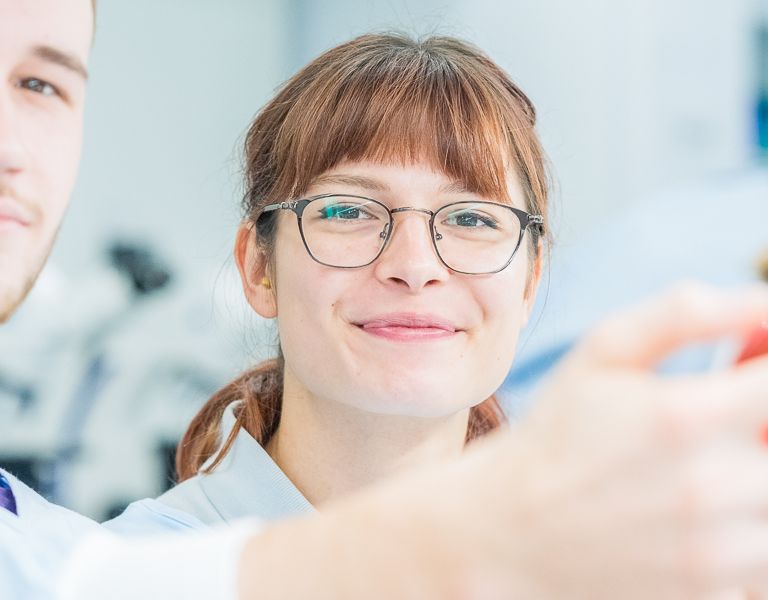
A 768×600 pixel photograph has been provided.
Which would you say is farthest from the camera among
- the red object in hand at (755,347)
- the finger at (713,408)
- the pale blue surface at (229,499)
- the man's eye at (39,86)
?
the pale blue surface at (229,499)

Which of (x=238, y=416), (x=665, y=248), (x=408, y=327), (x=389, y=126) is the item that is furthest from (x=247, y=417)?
(x=665, y=248)

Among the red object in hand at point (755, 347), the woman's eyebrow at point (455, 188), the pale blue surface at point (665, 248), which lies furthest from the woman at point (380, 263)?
the pale blue surface at point (665, 248)

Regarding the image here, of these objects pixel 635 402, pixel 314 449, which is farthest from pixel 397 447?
pixel 635 402

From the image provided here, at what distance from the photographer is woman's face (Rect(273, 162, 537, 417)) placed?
3.05 ft

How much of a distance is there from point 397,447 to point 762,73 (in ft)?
6.78

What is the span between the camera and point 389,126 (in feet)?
3.19

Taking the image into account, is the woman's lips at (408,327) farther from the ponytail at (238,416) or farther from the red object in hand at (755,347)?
the red object in hand at (755,347)

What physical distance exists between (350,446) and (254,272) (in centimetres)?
25

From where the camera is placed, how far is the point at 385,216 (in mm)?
966

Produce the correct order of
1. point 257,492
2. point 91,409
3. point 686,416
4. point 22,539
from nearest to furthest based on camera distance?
1. point 686,416
2. point 22,539
3. point 257,492
4. point 91,409

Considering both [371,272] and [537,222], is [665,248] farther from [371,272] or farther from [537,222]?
[371,272]

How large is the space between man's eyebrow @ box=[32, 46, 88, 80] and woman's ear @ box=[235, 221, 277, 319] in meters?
0.29

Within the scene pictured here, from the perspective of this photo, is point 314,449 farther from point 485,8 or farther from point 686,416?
point 485,8

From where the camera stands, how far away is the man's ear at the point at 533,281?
113 cm
